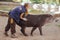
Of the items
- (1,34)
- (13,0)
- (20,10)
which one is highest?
(20,10)

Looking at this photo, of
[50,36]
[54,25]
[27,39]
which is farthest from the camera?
[54,25]

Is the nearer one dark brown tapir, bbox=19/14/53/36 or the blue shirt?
the blue shirt

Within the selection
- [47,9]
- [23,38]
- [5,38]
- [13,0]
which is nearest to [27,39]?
[23,38]

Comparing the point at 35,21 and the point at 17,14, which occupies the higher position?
the point at 17,14

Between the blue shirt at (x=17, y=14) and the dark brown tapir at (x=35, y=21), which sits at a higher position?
the blue shirt at (x=17, y=14)

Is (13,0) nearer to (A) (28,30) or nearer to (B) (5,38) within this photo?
(A) (28,30)

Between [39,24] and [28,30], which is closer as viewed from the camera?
[39,24]

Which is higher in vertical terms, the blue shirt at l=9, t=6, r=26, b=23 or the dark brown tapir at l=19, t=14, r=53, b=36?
the blue shirt at l=9, t=6, r=26, b=23

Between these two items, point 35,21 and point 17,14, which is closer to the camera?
point 17,14

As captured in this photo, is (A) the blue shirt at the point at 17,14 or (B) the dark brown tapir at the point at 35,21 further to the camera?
(B) the dark brown tapir at the point at 35,21

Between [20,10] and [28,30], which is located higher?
[20,10]

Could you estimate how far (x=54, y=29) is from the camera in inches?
448

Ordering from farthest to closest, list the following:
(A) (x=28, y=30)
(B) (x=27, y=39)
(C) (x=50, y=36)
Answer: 1. (A) (x=28, y=30)
2. (C) (x=50, y=36)
3. (B) (x=27, y=39)

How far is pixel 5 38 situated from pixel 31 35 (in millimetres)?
1153
